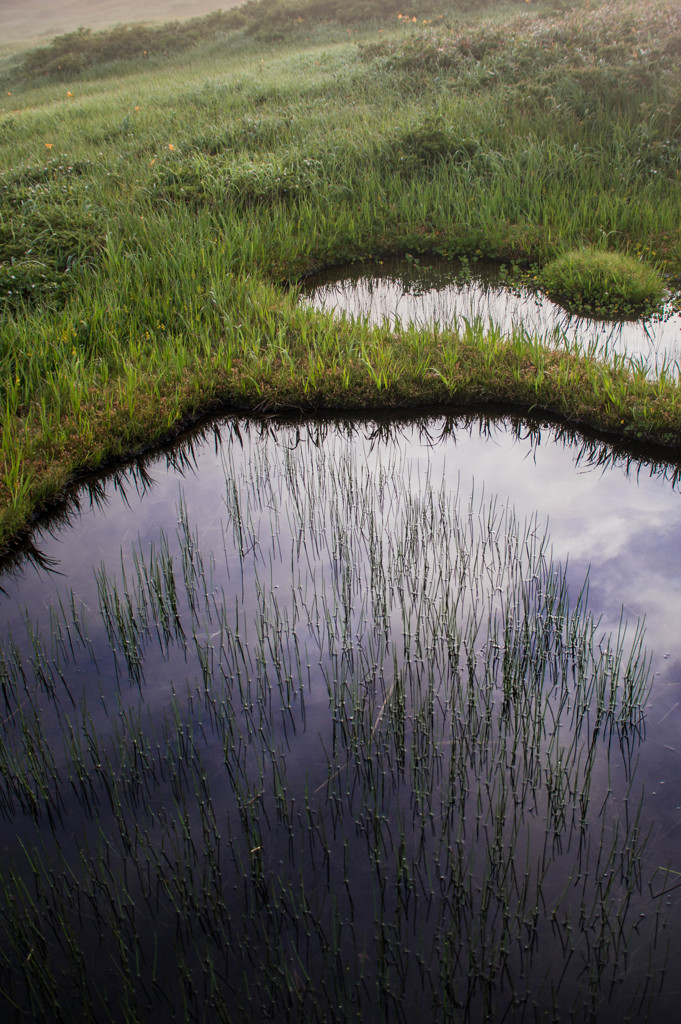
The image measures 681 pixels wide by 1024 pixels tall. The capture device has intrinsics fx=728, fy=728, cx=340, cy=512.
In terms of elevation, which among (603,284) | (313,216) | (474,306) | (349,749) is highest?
(313,216)

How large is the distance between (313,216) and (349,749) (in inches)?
296

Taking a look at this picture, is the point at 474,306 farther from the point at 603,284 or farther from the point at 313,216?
the point at 313,216

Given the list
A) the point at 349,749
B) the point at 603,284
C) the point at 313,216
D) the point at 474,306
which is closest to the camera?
the point at 349,749

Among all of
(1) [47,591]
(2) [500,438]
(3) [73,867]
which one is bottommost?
(3) [73,867]

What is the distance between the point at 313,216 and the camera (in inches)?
358

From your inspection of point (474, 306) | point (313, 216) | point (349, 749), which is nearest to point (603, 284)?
point (474, 306)

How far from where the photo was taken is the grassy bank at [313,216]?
603 cm

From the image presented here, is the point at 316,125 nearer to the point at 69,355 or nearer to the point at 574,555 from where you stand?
the point at 69,355

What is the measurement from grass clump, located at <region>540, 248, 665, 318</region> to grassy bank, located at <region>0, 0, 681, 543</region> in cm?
42

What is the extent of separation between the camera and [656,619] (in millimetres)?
3916

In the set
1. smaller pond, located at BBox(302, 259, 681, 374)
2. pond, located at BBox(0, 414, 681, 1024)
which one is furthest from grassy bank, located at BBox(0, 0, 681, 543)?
pond, located at BBox(0, 414, 681, 1024)

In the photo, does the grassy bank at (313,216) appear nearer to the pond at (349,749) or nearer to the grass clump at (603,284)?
the grass clump at (603,284)

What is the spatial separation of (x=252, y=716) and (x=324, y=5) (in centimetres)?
2378

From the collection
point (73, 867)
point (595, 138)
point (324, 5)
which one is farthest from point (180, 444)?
point (324, 5)
